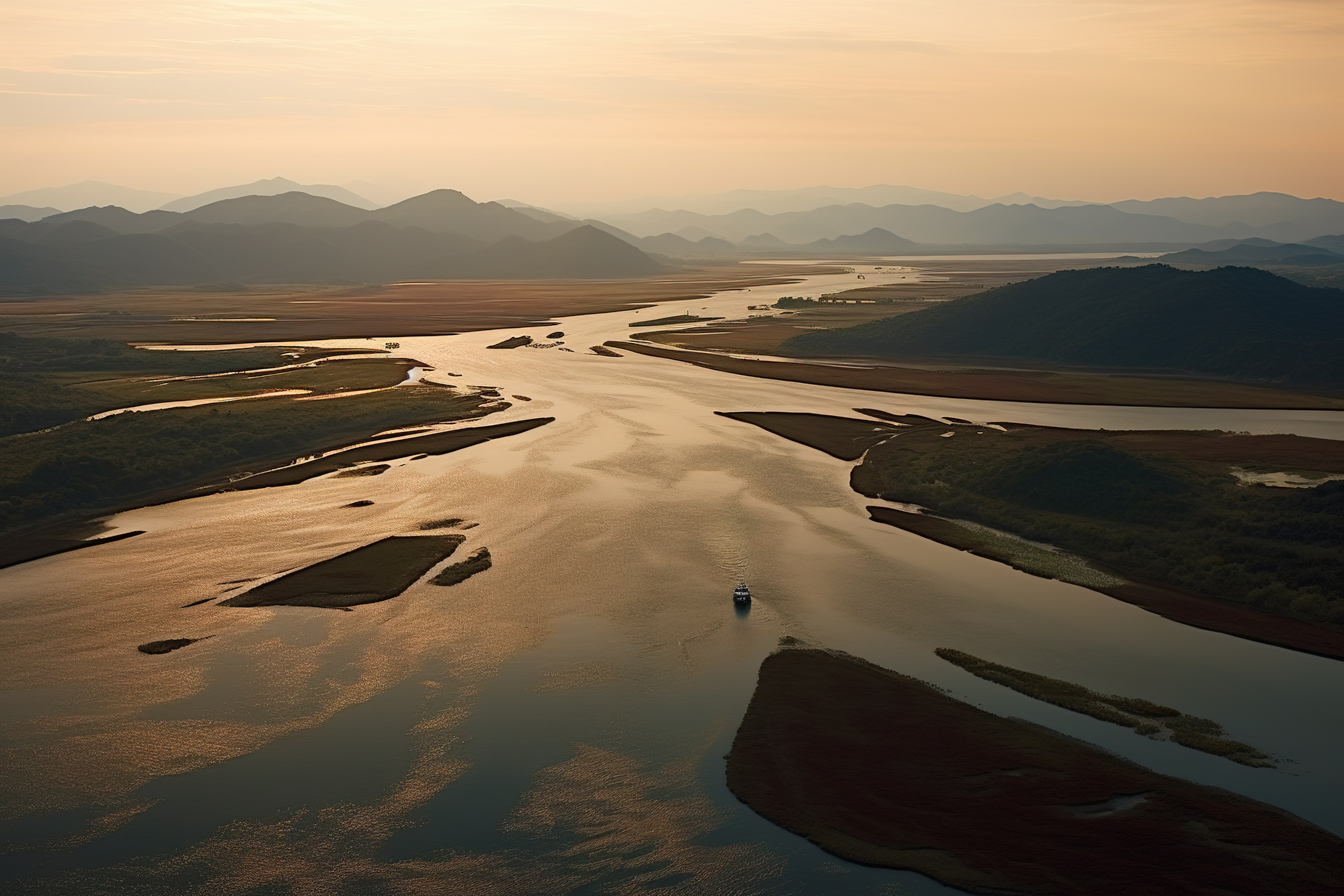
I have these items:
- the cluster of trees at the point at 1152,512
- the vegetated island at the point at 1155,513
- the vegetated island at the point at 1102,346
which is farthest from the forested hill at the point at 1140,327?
the cluster of trees at the point at 1152,512

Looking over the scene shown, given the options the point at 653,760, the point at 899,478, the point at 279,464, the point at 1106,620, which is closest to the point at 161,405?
the point at 279,464

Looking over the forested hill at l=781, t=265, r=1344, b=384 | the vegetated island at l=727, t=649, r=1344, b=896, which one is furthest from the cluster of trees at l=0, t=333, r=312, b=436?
the forested hill at l=781, t=265, r=1344, b=384

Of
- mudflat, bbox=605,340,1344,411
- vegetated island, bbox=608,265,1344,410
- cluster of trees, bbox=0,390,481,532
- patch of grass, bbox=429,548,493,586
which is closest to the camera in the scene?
patch of grass, bbox=429,548,493,586

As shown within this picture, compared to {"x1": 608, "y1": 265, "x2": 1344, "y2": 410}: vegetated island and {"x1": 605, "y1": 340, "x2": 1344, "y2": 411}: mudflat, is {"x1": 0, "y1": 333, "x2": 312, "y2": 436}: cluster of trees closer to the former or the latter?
{"x1": 608, "y1": 265, "x2": 1344, "y2": 410}: vegetated island

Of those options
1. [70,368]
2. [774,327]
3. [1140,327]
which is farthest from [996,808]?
[774,327]

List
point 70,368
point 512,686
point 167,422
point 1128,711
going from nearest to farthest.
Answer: point 1128,711 → point 512,686 → point 167,422 → point 70,368

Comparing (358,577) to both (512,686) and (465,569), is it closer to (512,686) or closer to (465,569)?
(465,569)
